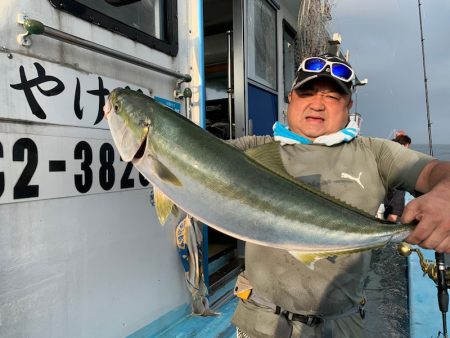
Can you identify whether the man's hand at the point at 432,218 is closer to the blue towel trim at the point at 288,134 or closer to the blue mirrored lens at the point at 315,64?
the blue towel trim at the point at 288,134

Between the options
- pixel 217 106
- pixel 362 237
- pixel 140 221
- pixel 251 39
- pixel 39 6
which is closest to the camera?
pixel 362 237

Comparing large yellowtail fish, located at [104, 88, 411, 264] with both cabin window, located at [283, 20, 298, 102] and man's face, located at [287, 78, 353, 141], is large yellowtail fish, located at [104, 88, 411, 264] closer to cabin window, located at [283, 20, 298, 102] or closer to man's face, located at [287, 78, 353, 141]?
man's face, located at [287, 78, 353, 141]

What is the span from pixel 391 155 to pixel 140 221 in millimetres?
1871

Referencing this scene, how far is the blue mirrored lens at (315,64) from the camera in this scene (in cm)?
218

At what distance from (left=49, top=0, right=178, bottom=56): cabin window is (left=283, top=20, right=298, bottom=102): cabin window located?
3.72m

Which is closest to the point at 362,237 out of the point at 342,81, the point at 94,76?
the point at 342,81

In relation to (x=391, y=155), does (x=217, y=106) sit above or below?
above

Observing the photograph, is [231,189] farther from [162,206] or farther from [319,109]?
[319,109]

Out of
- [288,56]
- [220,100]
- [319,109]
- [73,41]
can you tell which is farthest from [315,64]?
[220,100]

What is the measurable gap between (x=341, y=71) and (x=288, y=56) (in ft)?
17.0

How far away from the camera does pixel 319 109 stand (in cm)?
221

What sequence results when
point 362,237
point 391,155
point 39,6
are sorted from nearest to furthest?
point 362,237 → point 391,155 → point 39,6

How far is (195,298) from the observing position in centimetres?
342

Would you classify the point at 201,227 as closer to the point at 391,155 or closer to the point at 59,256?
the point at 59,256
